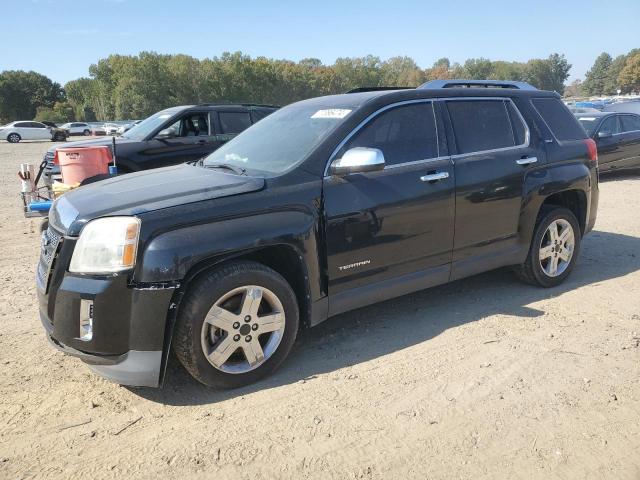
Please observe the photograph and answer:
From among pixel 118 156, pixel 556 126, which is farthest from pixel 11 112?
pixel 556 126

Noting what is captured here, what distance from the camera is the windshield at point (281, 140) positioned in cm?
369

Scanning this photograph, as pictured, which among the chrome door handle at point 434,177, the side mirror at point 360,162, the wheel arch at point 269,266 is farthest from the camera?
the chrome door handle at point 434,177

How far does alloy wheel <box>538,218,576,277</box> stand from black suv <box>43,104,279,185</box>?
603 centimetres

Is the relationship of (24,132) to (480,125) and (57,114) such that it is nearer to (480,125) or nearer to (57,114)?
(57,114)

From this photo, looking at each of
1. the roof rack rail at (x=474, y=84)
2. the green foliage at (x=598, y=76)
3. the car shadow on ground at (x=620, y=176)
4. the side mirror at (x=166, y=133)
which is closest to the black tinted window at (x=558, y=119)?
the roof rack rail at (x=474, y=84)

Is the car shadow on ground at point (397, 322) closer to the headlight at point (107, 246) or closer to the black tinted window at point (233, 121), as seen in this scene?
the headlight at point (107, 246)

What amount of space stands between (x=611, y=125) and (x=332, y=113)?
10.4 meters

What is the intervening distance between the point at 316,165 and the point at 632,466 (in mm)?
2434

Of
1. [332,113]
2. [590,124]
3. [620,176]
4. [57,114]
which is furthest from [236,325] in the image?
[57,114]

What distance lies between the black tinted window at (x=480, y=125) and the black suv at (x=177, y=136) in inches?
222

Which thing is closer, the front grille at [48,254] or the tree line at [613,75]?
the front grille at [48,254]

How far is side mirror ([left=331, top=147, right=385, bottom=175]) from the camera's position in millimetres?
3439

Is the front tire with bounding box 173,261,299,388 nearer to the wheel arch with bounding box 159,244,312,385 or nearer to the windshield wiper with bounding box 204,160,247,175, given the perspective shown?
the wheel arch with bounding box 159,244,312,385

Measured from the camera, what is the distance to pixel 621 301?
15.0ft
